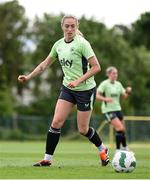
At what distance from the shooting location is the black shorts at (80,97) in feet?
39.7

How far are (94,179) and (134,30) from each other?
7192cm

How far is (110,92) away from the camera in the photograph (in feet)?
66.3

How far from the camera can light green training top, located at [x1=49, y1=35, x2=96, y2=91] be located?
11.9 meters

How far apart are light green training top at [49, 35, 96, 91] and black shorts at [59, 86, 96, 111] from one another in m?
0.09

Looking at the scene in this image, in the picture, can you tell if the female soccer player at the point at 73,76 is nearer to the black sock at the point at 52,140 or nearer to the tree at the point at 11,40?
the black sock at the point at 52,140

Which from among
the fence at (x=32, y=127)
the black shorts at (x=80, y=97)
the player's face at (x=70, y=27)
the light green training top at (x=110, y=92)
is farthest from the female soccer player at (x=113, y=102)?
the fence at (x=32, y=127)

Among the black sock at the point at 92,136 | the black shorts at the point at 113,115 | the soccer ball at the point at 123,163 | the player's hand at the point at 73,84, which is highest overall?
the player's hand at the point at 73,84

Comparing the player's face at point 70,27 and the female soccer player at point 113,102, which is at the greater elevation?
the player's face at point 70,27

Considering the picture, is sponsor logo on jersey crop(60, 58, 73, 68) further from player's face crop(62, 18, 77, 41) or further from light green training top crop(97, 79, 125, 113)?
light green training top crop(97, 79, 125, 113)

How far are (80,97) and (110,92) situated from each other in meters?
8.18

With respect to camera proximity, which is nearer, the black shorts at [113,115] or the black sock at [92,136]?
the black sock at [92,136]

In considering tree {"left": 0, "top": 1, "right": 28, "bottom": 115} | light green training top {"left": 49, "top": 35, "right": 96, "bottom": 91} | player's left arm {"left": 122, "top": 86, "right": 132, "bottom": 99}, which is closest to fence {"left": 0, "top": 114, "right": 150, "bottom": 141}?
tree {"left": 0, "top": 1, "right": 28, "bottom": 115}

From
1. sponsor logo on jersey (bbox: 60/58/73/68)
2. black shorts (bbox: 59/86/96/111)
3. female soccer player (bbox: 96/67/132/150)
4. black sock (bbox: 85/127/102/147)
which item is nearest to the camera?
sponsor logo on jersey (bbox: 60/58/73/68)

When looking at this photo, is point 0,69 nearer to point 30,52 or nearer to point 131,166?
point 30,52
